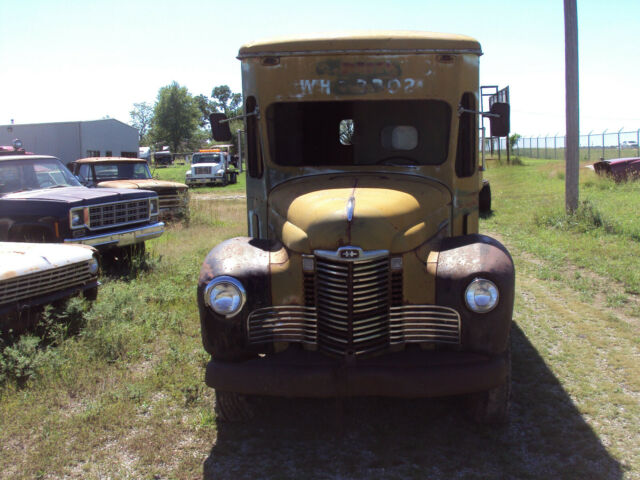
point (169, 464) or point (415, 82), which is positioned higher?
point (415, 82)

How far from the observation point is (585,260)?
8438 millimetres

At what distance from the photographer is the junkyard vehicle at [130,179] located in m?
12.6

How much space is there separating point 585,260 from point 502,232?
3113 mm

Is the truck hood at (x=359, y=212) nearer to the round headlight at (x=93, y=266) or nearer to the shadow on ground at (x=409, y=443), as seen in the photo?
the shadow on ground at (x=409, y=443)

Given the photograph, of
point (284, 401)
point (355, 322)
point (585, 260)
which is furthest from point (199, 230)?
point (355, 322)

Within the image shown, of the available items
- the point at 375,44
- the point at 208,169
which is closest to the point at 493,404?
the point at 375,44

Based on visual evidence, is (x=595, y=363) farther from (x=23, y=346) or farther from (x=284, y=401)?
(x=23, y=346)

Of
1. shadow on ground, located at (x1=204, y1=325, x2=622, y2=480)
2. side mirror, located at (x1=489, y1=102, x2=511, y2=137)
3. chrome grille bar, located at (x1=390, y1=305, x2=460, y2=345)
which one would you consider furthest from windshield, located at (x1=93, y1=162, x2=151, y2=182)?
chrome grille bar, located at (x1=390, y1=305, x2=460, y2=345)

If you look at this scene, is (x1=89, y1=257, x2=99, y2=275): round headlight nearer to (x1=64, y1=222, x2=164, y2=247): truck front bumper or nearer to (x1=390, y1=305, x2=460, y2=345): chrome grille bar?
(x1=64, y1=222, x2=164, y2=247): truck front bumper

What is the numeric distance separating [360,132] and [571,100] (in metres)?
8.73

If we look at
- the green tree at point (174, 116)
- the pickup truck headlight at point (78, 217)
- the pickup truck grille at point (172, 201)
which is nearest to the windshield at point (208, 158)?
the pickup truck grille at point (172, 201)

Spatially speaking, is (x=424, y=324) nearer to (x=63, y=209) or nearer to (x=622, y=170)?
(x=63, y=209)

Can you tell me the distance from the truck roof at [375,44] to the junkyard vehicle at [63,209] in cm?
446

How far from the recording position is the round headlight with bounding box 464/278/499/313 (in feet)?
11.2
